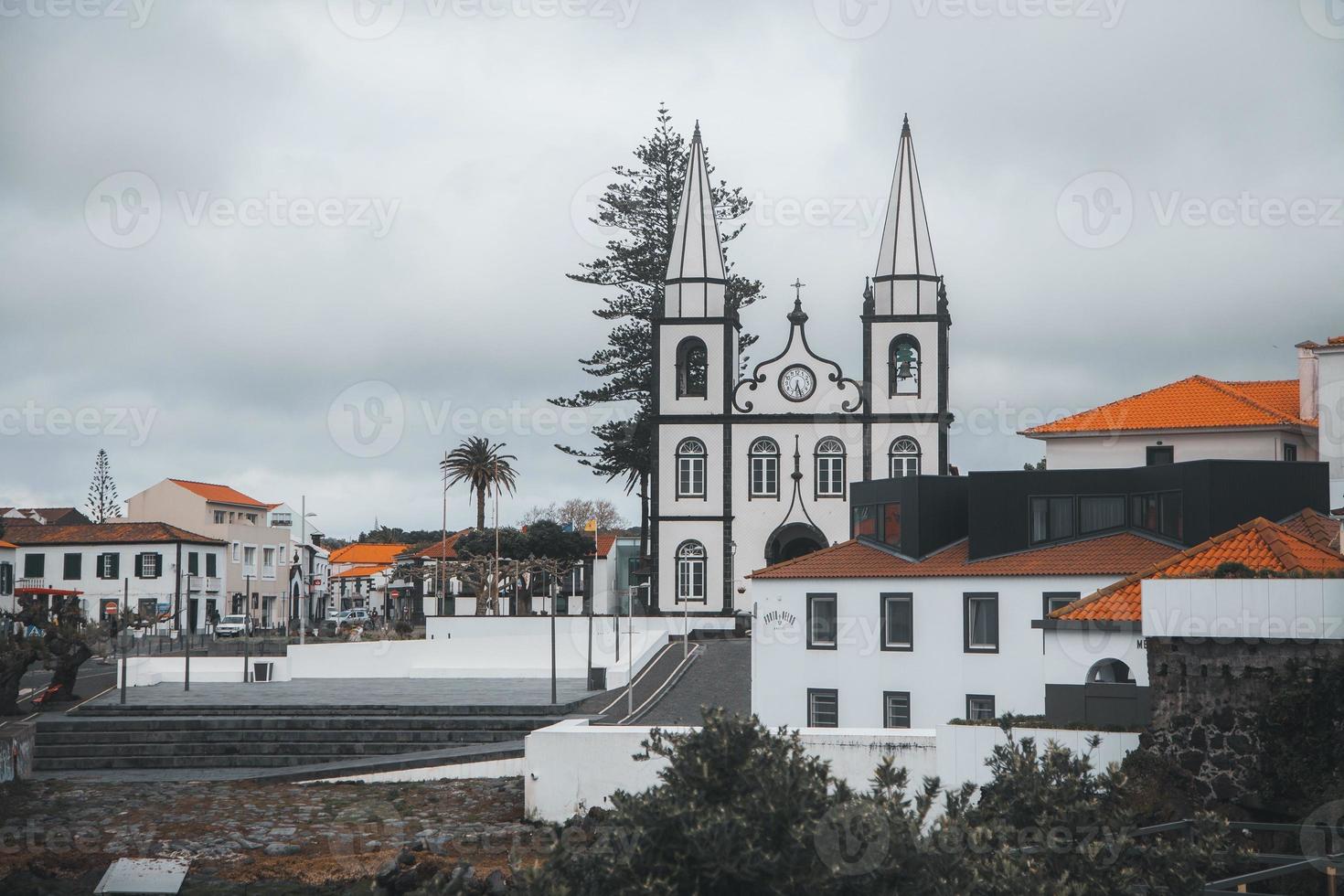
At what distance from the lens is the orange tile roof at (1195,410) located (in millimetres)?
38562

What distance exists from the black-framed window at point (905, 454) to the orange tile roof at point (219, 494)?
103 ft

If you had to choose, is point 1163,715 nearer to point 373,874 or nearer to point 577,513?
point 373,874

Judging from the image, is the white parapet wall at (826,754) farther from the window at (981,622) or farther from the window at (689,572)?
the window at (689,572)

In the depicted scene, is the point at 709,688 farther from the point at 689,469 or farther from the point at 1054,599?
the point at 689,469

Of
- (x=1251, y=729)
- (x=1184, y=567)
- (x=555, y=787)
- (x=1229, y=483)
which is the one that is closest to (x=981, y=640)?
(x=1229, y=483)

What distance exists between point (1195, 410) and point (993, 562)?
15269 mm

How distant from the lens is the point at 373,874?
17891mm

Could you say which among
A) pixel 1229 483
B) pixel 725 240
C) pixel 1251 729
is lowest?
pixel 1251 729

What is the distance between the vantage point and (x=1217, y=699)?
13.9 meters

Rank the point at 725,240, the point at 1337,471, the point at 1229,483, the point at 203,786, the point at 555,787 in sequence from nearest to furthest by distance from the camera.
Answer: the point at 555,787 → the point at 203,786 → the point at 1229,483 → the point at 1337,471 → the point at 725,240

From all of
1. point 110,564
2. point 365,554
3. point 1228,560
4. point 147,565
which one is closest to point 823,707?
point 1228,560

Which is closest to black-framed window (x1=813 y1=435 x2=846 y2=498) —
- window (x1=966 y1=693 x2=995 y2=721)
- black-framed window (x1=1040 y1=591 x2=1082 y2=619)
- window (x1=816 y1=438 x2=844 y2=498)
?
window (x1=816 y1=438 x2=844 y2=498)

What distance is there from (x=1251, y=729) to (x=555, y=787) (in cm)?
1072

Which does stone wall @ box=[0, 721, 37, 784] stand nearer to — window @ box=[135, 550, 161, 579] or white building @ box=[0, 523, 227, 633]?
white building @ box=[0, 523, 227, 633]
